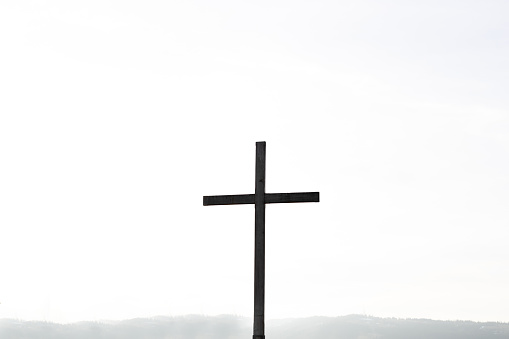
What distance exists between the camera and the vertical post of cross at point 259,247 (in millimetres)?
16016

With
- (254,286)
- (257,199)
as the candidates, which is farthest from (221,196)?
(254,286)

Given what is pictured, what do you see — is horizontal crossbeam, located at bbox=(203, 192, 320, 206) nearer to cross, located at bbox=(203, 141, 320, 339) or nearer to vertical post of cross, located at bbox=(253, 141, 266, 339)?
cross, located at bbox=(203, 141, 320, 339)

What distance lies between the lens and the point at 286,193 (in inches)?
661

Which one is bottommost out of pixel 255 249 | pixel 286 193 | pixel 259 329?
pixel 259 329

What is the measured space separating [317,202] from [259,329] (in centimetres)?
250

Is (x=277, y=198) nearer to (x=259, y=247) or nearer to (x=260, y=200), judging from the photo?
(x=260, y=200)

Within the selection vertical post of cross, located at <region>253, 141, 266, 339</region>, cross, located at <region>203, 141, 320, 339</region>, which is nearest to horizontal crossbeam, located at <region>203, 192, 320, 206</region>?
cross, located at <region>203, 141, 320, 339</region>

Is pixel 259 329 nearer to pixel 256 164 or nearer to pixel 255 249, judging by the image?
pixel 255 249

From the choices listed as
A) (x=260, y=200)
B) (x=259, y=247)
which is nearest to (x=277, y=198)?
(x=260, y=200)

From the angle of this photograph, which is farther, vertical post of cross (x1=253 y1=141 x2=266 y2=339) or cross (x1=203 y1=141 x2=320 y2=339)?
cross (x1=203 y1=141 x2=320 y2=339)

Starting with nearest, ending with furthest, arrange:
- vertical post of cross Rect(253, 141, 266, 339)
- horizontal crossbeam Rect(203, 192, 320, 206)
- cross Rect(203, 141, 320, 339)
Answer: vertical post of cross Rect(253, 141, 266, 339), cross Rect(203, 141, 320, 339), horizontal crossbeam Rect(203, 192, 320, 206)

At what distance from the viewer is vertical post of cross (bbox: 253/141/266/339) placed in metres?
16.0

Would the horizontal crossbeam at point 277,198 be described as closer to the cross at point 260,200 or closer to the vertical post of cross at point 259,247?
the cross at point 260,200

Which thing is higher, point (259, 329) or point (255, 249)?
point (255, 249)
